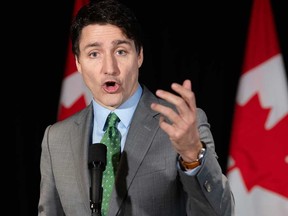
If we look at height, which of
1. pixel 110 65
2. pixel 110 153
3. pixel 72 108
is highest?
pixel 72 108

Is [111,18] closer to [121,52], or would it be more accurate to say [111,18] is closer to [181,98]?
[121,52]

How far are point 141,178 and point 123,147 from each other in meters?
0.13

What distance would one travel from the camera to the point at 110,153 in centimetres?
161

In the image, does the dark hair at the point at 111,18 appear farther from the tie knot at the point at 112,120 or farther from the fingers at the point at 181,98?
the fingers at the point at 181,98

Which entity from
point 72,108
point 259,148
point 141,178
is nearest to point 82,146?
point 141,178

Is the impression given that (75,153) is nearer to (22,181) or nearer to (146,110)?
(146,110)

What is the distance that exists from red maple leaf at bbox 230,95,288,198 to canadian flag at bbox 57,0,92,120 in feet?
3.29

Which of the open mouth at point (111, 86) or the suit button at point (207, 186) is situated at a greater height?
the open mouth at point (111, 86)

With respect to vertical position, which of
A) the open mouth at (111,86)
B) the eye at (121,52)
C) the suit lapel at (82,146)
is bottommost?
the suit lapel at (82,146)

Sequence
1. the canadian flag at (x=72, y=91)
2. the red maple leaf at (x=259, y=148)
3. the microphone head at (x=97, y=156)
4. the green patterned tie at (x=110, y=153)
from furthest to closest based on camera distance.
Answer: the canadian flag at (x=72, y=91) → the red maple leaf at (x=259, y=148) → the green patterned tie at (x=110, y=153) → the microphone head at (x=97, y=156)

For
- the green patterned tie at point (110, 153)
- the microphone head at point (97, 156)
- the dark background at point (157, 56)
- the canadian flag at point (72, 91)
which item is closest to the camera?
the microphone head at point (97, 156)

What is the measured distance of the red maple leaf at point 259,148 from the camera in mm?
3039

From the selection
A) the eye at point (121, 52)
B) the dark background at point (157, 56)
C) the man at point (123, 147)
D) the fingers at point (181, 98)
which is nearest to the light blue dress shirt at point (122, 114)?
the man at point (123, 147)

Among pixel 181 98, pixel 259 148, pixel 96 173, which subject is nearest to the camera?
pixel 181 98
